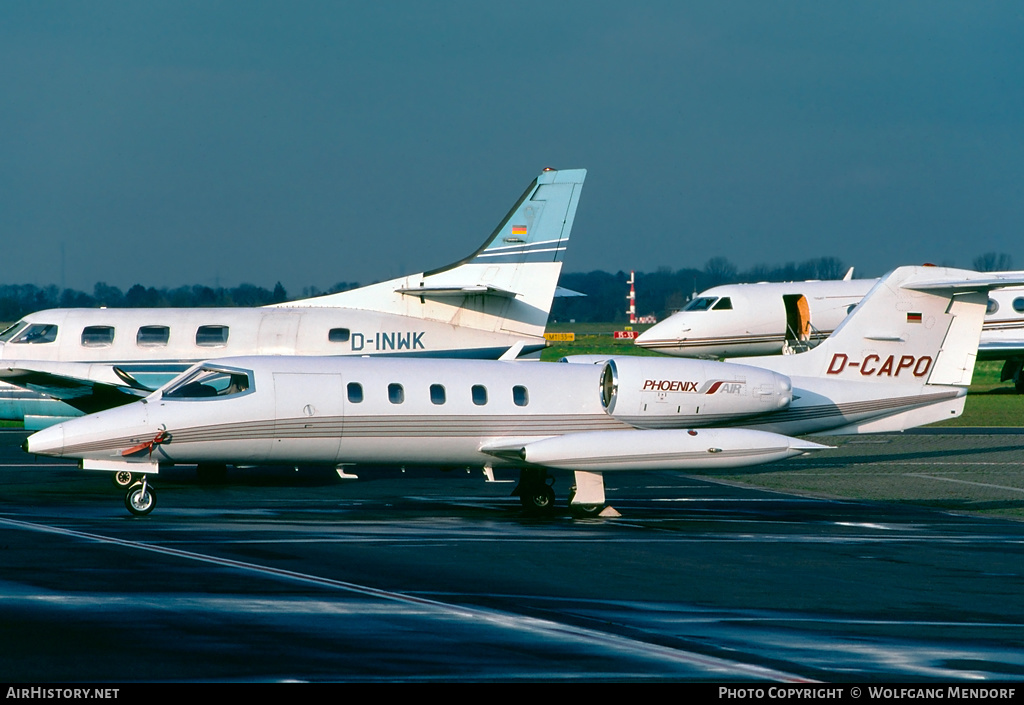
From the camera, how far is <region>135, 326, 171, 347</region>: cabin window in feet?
88.6

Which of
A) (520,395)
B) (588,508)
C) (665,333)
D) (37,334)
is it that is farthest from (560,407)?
(665,333)

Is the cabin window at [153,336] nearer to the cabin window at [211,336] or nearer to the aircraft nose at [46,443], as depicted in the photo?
the cabin window at [211,336]

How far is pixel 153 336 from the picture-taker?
27062 mm

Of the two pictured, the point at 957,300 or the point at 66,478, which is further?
the point at 66,478

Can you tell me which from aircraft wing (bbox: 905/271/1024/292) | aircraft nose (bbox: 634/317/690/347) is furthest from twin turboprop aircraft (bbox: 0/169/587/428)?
aircraft nose (bbox: 634/317/690/347)

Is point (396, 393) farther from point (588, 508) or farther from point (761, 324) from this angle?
point (761, 324)

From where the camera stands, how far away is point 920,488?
22.9 m

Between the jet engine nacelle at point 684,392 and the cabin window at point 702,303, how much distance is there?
27124 mm

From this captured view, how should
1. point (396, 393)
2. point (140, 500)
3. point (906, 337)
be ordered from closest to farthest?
point (140, 500)
point (396, 393)
point (906, 337)

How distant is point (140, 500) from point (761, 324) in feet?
106

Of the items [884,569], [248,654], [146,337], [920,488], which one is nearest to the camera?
[248,654]

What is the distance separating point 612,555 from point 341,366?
6.25m
